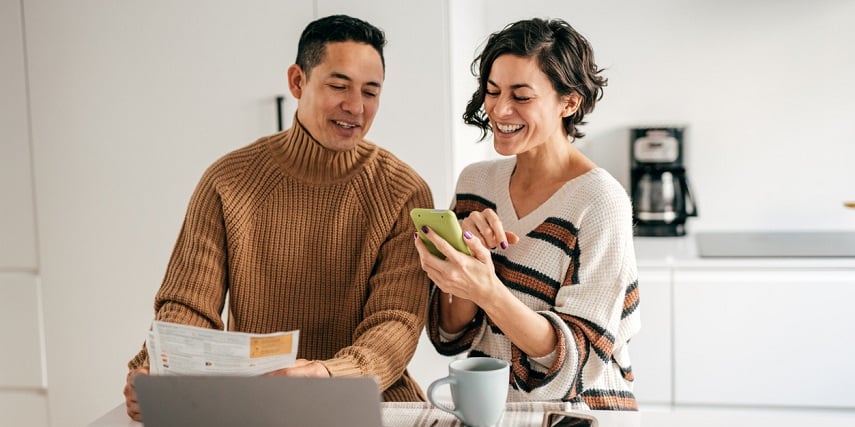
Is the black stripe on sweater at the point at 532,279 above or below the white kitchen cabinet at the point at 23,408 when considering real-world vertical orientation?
above

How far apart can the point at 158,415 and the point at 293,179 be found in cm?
64

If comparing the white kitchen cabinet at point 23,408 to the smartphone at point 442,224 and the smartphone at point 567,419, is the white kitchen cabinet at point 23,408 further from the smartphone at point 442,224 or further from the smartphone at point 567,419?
the smartphone at point 567,419

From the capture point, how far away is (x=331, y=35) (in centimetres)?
148

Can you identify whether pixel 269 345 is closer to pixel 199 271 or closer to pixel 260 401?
pixel 260 401

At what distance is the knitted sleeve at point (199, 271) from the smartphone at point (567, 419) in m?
0.65

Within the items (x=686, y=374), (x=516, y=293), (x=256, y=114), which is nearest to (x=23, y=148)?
(x=256, y=114)

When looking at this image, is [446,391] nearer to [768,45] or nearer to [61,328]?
[61,328]

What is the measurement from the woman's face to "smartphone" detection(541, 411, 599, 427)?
491mm

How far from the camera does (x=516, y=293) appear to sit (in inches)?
55.7

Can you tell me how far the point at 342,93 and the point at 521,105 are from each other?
33 cm

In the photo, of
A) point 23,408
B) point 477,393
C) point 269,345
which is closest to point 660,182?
point 477,393

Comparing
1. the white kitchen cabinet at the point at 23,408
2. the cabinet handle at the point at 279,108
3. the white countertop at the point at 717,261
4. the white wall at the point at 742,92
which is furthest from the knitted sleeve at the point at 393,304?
the white kitchen cabinet at the point at 23,408

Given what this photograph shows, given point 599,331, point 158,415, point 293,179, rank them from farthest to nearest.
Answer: point 293,179, point 599,331, point 158,415

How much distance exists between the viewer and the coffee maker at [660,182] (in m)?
2.67
